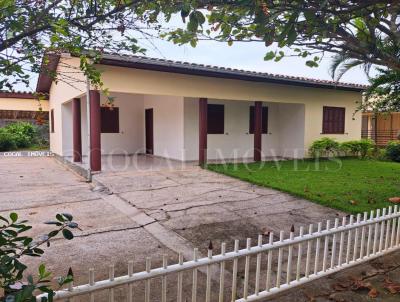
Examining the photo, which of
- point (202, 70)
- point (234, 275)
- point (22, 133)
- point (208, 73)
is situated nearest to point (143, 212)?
point (234, 275)

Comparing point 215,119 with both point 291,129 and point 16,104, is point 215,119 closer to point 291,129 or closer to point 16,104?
point 291,129

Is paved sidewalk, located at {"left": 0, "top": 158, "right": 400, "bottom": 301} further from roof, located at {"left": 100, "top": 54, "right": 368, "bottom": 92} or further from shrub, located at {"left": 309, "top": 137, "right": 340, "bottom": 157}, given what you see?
shrub, located at {"left": 309, "top": 137, "right": 340, "bottom": 157}

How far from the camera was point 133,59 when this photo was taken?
9859mm

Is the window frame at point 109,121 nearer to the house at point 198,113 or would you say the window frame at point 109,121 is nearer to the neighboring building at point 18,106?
the house at point 198,113

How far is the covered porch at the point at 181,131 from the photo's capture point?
1280 centimetres

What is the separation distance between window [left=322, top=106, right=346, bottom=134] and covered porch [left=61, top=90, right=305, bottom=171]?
4.83 ft

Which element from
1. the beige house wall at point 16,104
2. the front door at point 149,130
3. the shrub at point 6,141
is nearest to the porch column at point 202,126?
the front door at point 149,130

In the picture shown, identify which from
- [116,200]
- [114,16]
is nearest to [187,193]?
[116,200]

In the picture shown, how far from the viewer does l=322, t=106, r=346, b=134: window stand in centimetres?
1563

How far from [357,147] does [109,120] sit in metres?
12.0

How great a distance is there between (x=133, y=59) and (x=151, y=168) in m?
3.73

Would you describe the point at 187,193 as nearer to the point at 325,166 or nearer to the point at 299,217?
the point at 299,217

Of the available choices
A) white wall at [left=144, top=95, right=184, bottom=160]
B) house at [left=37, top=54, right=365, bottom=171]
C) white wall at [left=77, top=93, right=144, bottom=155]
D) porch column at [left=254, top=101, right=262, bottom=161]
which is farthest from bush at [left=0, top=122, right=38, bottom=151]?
porch column at [left=254, top=101, right=262, bottom=161]

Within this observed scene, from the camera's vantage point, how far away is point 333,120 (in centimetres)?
1595
